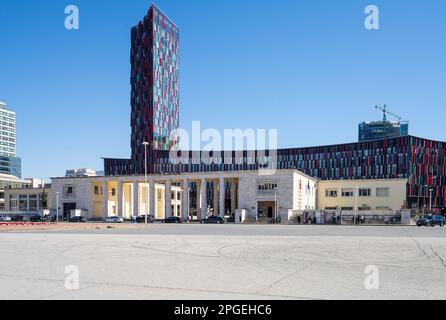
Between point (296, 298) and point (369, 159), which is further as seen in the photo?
point (369, 159)

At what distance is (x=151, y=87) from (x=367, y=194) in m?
79.3

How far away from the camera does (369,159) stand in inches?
4380

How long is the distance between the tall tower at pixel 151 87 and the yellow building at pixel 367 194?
66583mm

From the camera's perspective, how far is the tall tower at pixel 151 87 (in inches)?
5148

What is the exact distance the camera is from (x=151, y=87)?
130500 millimetres

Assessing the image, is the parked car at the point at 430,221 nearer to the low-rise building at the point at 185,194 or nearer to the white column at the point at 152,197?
the low-rise building at the point at 185,194

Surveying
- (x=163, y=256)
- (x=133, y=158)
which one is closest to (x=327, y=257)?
(x=163, y=256)

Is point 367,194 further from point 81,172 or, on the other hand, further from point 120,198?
point 81,172

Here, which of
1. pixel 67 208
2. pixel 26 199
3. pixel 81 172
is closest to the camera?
pixel 67 208

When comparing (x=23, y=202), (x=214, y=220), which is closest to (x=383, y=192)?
(x=214, y=220)

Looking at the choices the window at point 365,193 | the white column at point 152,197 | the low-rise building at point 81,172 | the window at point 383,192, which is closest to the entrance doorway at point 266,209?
the window at point 365,193
